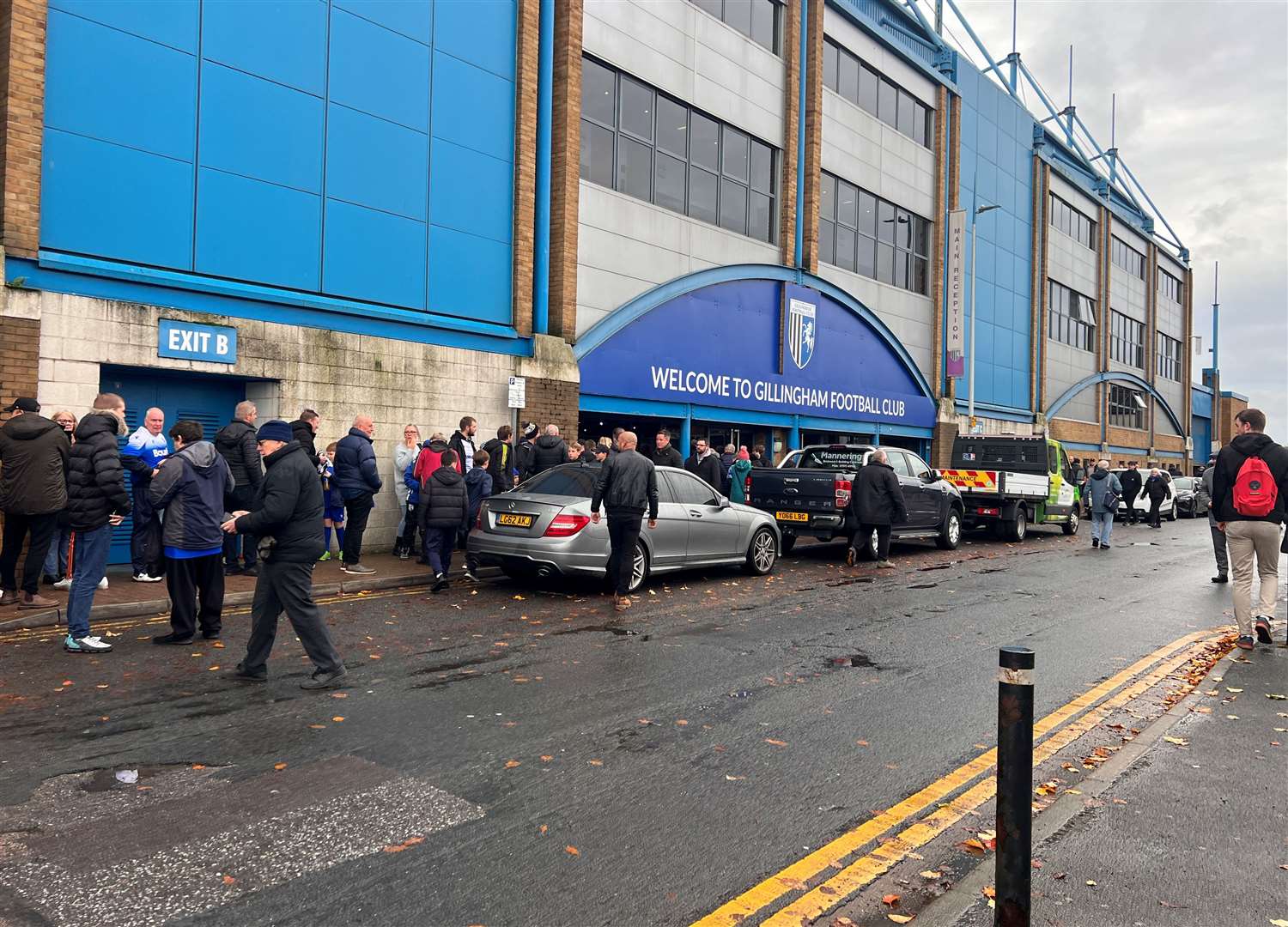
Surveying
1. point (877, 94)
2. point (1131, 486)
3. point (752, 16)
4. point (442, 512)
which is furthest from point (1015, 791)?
point (1131, 486)

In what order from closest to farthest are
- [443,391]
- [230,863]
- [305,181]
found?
1. [230,863]
2. [305,181]
3. [443,391]

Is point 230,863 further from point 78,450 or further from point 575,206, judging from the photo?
point 575,206

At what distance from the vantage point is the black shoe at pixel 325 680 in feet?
20.3

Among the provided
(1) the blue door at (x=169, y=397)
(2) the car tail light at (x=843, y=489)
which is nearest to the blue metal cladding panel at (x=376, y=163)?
(1) the blue door at (x=169, y=397)

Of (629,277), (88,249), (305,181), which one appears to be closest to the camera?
(88,249)

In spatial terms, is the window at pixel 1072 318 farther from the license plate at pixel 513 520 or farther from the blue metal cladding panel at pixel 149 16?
the blue metal cladding panel at pixel 149 16

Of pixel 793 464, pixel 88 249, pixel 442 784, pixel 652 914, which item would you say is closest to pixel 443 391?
pixel 88 249

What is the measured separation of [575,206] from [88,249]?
8241 mm

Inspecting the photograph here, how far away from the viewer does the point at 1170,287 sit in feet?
172

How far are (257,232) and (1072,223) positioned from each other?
3674 centimetres

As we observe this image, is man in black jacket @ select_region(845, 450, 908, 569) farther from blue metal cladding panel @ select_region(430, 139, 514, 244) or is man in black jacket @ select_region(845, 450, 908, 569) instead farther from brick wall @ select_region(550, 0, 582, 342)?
blue metal cladding panel @ select_region(430, 139, 514, 244)

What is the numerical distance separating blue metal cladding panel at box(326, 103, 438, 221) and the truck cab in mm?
12883

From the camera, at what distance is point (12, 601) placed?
8.52 m

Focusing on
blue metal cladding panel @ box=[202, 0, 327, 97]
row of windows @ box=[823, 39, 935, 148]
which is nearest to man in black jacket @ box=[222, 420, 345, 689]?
blue metal cladding panel @ box=[202, 0, 327, 97]
